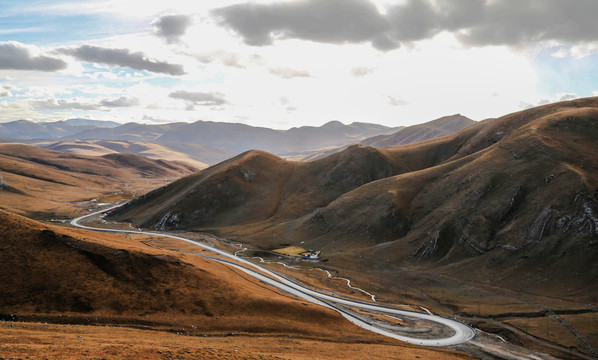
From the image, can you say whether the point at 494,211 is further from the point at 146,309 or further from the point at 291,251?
the point at 146,309

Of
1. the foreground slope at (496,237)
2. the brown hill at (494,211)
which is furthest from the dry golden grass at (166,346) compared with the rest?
the brown hill at (494,211)

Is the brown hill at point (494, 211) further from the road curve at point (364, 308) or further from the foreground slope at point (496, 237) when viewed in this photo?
the road curve at point (364, 308)

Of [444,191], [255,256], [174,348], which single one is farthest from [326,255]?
[174,348]

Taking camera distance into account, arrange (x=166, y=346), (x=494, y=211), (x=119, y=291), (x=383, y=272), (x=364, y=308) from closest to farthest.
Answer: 1. (x=166, y=346)
2. (x=119, y=291)
3. (x=364, y=308)
4. (x=383, y=272)
5. (x=494, y=211)

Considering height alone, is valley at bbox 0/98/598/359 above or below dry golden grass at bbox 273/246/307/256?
above

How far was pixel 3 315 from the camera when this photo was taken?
174 feet

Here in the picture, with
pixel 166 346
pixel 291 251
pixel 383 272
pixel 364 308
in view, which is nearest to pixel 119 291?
pixel 166 346

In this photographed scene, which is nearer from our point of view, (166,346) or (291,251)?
(166,346)

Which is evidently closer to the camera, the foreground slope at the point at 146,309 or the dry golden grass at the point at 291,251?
the foreground slope at the point at 146,309

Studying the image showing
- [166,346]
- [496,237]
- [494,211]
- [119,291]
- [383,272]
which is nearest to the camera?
[166,346]

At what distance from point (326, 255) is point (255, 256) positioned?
3153cm

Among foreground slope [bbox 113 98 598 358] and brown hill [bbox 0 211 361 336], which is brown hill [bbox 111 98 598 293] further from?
brown hill [bbox 0 211 361 336]

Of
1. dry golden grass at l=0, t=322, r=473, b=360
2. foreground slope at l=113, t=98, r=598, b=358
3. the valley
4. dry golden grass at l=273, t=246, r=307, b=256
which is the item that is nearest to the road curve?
the valley

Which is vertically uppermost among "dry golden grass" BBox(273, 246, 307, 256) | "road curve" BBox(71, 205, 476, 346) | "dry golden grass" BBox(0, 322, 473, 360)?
"dry golden grass" BBox(0, 322, 473, 360)
